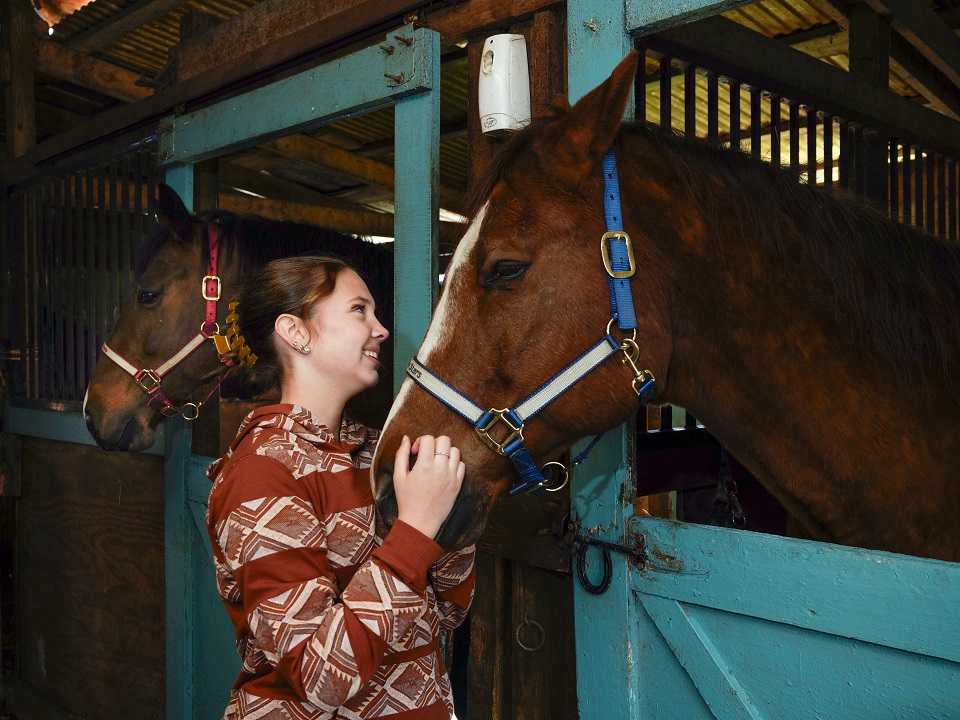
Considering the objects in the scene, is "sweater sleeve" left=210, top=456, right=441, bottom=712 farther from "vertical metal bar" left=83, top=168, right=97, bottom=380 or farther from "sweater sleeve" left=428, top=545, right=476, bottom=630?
"vertical metal bar" left=83, top=168, right=97, bottom=380

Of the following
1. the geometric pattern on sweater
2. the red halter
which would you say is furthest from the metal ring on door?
the red halter

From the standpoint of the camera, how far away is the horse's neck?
1346mm

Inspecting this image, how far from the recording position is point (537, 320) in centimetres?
129

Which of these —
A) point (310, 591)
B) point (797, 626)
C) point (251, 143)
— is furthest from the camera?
point (251, 143)

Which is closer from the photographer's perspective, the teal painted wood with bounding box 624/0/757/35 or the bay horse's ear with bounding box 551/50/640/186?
the bay horse's ear with bounding box 551/50/640/186

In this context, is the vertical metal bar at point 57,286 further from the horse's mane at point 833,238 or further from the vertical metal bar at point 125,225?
the horse's mane at point 833,238

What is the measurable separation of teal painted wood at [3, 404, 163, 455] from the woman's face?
5.57 feet

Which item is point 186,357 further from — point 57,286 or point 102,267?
point 57,286

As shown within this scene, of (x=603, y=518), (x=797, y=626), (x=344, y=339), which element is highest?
(x=344, y=339)

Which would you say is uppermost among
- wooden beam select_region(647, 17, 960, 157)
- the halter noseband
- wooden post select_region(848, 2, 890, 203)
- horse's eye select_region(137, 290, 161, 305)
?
wooden post select_region(848, 2, 890, 203)

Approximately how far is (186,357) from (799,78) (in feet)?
7.96

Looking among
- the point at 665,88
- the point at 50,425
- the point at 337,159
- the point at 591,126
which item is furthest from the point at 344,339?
the point at 337,159

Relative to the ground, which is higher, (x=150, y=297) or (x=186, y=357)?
(x=150, y=297)

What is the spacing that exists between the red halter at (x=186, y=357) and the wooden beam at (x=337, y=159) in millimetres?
2956
